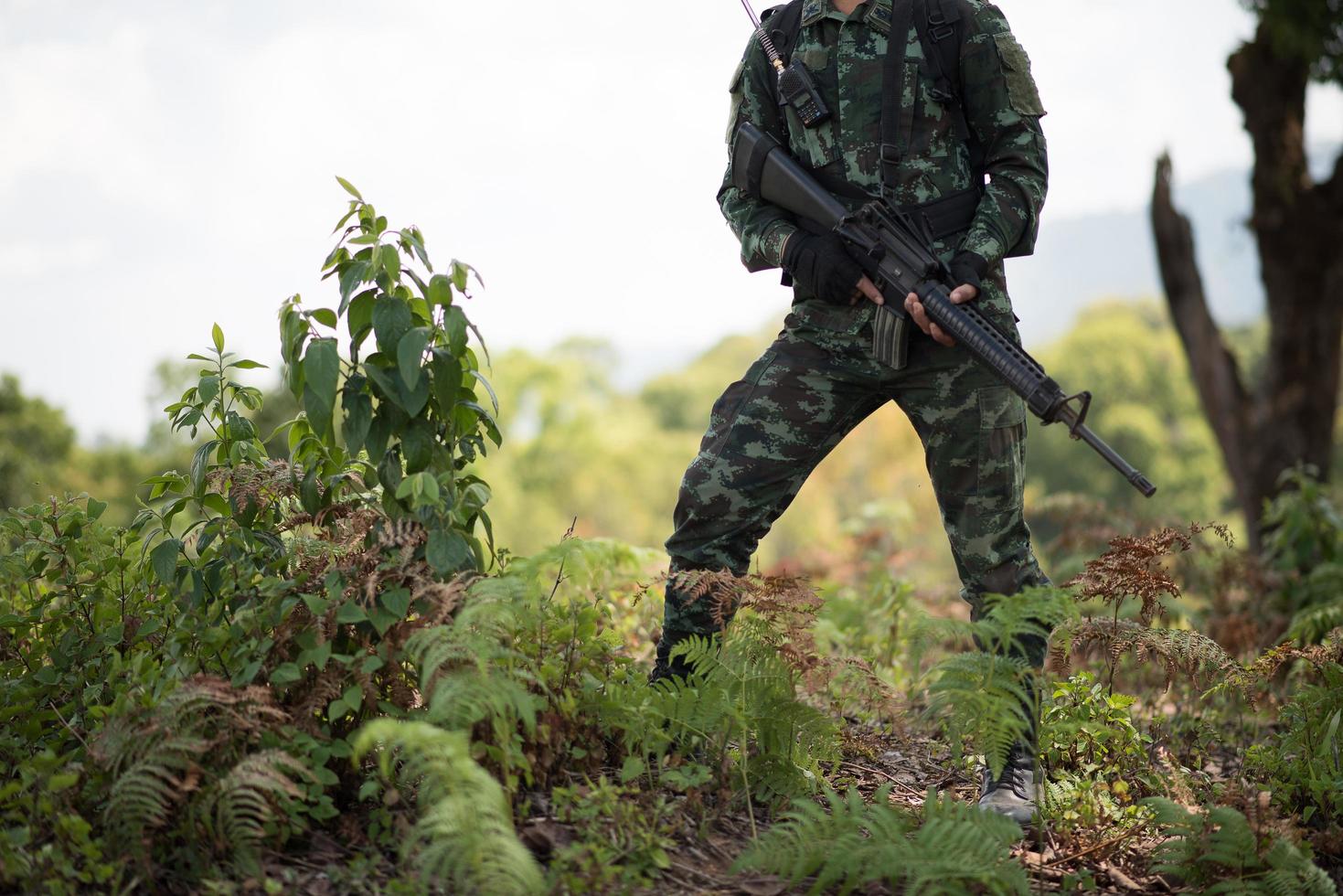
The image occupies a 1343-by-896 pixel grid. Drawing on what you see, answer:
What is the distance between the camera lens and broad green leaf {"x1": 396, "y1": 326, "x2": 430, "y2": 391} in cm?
309

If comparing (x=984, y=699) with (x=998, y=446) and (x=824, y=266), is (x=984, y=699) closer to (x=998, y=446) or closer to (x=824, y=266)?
(x=998, y=446)

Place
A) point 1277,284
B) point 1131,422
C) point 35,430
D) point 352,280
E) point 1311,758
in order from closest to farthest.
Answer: point 352,280, point 1311,758, point 1277,284, point 35,430, point 1131,422

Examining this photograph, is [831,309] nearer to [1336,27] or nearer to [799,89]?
[799,89]

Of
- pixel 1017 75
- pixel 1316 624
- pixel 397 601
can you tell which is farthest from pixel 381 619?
pixel 1316 624

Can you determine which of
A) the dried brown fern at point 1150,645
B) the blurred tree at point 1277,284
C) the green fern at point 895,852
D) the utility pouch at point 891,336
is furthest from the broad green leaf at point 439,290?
the blurred tree at point 1277,284

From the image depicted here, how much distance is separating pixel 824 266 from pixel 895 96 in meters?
0.61

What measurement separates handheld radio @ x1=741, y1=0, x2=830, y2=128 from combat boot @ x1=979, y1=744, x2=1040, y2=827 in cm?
212

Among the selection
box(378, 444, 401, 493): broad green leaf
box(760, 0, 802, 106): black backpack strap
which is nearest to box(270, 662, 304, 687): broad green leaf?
box(378, 444, 401, 493): broad green leaf

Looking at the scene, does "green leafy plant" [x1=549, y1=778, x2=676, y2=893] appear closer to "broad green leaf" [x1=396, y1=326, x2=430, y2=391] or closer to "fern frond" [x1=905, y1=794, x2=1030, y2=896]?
"fern frond" [x1=905, y1=794, x2=1030, y2=896]

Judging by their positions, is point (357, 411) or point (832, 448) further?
point (832, 448)

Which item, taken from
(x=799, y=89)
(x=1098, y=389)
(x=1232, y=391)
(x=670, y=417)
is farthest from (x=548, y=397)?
(x=799, y=89)

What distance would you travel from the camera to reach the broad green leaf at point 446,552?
10.2 ft

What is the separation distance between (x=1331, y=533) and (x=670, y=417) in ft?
315

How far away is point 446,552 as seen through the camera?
10.3ft
